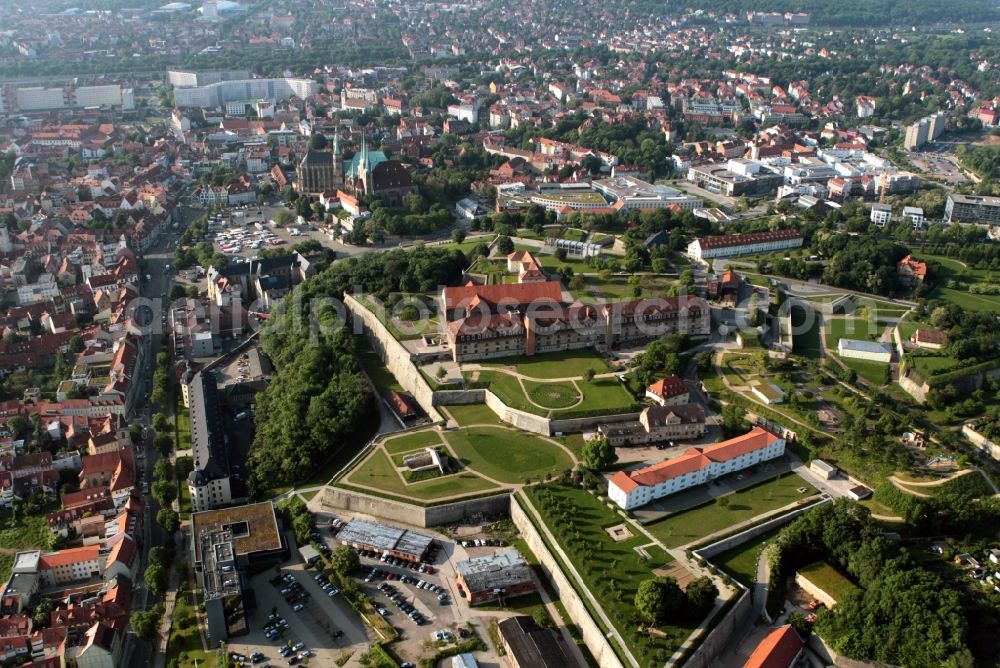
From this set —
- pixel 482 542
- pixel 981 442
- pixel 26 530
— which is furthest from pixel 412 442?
pixel 981 442

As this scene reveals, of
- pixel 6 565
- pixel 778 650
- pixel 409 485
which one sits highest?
pixel 409 485

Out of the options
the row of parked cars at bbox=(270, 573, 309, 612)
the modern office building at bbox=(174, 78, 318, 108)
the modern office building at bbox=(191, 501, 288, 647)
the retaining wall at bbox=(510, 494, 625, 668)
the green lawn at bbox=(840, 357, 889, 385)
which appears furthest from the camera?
the modern office building at bbox=(174, 78, 318, 108)

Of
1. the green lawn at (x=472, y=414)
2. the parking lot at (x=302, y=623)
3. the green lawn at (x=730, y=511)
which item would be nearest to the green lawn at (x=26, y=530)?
the parking lot at (x=302, y=623)

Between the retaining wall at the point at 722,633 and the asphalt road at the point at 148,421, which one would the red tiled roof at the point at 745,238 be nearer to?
the retaining wall at the point at 722,633

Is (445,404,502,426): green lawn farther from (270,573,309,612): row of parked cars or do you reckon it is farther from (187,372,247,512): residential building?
(270,573,309,612): row of parked cars

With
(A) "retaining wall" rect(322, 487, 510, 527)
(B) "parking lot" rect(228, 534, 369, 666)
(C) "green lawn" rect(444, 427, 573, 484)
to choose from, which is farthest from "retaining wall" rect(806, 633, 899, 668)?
(B) "parking lot" rect(228, 534, 369, 666)

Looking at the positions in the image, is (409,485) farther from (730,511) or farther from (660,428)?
(730,511)
